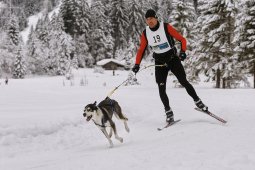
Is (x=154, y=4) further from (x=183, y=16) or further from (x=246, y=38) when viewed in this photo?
(x=246, y=38)

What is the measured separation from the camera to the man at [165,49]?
8.37 metres

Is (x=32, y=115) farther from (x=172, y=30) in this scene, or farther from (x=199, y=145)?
(x=199, y=145)

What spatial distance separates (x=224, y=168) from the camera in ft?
14.4

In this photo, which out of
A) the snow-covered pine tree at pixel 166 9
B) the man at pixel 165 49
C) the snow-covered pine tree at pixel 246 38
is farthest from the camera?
the snow-covered pine tree at pixel 166 9

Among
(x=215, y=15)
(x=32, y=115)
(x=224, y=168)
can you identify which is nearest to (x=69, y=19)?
(x=215, y=15)

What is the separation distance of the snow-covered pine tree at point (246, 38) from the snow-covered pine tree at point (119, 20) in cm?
5974

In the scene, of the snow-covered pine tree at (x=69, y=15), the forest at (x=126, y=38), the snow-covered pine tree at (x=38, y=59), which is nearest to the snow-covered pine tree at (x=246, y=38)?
the forest at (x=126, y=38)

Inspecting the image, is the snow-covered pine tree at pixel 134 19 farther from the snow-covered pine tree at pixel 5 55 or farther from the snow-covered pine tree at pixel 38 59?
the snow-covered pine tree at pixel 5 55

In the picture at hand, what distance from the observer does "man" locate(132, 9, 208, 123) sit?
8.37 meters

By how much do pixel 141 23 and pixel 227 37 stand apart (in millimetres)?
65067

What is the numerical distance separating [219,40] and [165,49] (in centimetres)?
2174

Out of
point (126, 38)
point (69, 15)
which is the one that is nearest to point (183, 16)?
point (69, 15)

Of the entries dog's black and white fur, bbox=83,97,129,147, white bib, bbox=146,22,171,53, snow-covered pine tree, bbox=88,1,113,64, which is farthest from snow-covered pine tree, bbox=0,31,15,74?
white bib, bbox=146,22,171,53

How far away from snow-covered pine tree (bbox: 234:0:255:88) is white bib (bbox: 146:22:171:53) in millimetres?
21989
